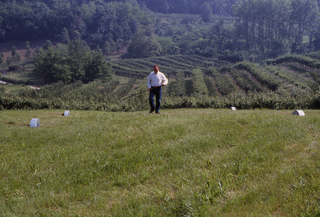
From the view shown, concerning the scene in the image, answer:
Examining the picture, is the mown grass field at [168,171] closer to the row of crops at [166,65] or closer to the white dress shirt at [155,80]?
the white dress shirt at [155,80]

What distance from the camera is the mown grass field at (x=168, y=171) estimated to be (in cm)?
391

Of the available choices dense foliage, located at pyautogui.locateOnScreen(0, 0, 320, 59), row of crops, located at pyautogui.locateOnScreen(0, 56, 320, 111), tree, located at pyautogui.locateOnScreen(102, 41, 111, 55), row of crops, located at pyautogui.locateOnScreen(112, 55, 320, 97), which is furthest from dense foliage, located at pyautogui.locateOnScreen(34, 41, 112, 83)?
tree, located at pyautogui.locateOnScreen(102, 41, 111, 55)

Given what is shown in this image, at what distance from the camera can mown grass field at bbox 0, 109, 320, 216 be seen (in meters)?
3.91

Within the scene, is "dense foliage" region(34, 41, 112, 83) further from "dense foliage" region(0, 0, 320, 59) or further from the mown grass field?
the mown grass field

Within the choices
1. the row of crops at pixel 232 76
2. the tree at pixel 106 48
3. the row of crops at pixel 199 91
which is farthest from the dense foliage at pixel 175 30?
the row of crops at pixel 199 91

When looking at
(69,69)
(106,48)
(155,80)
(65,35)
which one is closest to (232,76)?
(69,69)

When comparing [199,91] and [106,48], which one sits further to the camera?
[106,48]

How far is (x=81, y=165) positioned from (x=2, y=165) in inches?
84.1

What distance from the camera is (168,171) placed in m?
5.27

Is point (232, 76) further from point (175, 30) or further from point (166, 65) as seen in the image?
point (175, 30)

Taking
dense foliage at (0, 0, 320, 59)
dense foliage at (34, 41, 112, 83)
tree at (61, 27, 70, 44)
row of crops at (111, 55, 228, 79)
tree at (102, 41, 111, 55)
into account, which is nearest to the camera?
dense foliage at (34, 41, 112, 83)

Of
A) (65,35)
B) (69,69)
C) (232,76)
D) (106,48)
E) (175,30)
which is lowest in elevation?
(232,76)

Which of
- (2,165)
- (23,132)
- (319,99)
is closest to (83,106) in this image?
(23,132)

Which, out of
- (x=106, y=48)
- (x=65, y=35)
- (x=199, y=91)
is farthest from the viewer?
(x=65, y=35)
